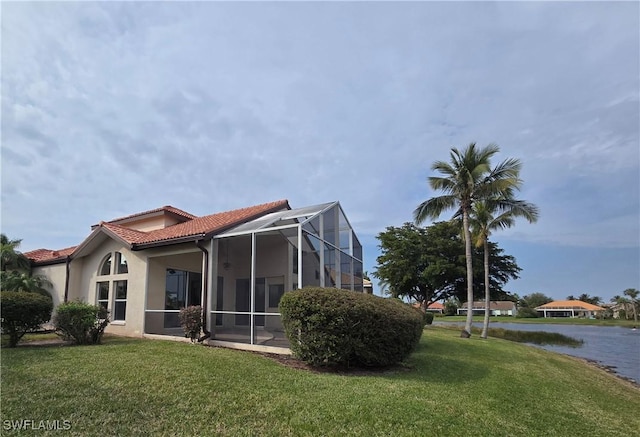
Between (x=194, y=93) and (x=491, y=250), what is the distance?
26989 millimetres

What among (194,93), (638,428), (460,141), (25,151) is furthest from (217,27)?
(460,141)

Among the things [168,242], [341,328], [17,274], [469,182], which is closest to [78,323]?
[168,242]

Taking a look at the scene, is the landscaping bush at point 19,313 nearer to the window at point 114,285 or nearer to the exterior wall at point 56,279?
the window at point 114,285

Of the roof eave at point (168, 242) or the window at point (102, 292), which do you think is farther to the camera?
the window at point (102, 292)

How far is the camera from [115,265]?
1520 cm

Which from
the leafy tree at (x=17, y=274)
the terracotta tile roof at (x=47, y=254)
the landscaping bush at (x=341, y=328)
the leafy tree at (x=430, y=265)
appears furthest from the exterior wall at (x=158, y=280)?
the leafy tree at (x=430, y=265)

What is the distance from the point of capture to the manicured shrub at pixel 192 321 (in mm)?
11969

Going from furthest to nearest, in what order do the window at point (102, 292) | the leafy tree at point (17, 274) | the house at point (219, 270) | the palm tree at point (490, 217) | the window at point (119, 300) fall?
1. the palm tree at point (490, 217)
2. the leafy tree at point (17, 274)
3. the window at point (102, 292)
4. the window at point (119, 300)
5. the house at point (219, 270)

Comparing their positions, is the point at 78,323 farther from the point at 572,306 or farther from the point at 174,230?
the point at 572,306

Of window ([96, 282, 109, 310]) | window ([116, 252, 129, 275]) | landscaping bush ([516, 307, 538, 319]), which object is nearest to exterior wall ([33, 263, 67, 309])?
window ([96, 282, 109, 310])

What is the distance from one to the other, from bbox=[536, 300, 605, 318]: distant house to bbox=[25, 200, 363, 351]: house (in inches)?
3638

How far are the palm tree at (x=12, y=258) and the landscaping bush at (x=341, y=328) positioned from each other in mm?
15487

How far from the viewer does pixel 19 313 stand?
415 inches

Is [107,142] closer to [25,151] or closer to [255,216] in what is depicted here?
[25,151]
